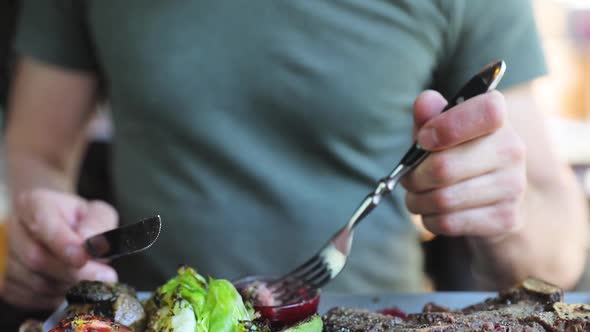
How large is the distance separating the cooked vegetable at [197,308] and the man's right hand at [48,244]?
22 cm

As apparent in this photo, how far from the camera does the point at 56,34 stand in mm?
1508

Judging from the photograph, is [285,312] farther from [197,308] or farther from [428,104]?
[428,104]

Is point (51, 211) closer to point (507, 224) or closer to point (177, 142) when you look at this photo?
point (177, 142)

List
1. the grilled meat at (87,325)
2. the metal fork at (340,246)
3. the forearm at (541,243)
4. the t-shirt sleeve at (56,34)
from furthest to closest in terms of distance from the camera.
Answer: the t-shirt sleeve at (56,34), the forearm at (541,243), the metal fork at (340,246), the grilled meat at (87,325)

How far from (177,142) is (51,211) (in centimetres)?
35

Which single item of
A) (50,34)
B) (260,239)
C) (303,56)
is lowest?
(260,239)

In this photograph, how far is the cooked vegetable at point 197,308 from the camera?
73cm

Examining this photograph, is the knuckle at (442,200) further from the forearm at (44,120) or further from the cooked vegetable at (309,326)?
the forearm at (44,120)

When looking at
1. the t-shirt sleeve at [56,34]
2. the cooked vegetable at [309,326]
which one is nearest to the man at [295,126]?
the t-shirt sleeve at [56,34]

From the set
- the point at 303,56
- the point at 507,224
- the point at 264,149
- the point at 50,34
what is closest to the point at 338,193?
the point at 264,149

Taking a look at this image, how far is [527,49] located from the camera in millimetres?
1233

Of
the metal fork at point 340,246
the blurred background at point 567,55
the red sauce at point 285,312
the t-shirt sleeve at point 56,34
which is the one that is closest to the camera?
the red sauce at point 285,312

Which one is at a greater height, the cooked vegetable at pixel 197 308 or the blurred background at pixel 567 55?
the blurred background at pixel 567 55

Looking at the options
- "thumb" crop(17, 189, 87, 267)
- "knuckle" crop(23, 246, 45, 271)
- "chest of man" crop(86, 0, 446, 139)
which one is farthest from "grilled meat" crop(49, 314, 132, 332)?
"chest of man" crop(86, 0, 446, 139)
